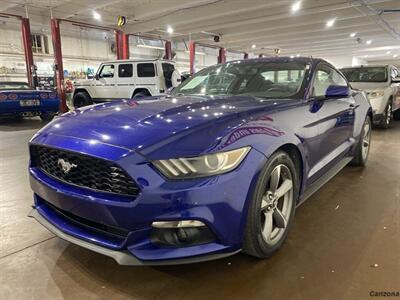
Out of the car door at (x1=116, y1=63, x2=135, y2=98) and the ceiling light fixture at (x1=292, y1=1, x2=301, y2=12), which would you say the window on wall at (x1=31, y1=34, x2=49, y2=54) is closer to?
the car door at (x1=116, y1=63, x2=135, y2=98)

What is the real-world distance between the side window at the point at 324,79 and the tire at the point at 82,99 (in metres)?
9.29

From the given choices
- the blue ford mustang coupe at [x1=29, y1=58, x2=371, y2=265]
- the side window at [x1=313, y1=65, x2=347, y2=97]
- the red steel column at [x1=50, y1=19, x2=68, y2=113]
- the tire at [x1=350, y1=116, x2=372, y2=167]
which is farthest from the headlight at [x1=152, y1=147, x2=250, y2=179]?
the red steel column at [x1=50, y1=19, x2=68, y2=113]

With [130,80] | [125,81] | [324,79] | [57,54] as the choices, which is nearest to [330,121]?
[324,79]

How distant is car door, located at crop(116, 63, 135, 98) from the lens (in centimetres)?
992

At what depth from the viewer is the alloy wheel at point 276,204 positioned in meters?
1.88

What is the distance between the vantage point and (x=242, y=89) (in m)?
2.72

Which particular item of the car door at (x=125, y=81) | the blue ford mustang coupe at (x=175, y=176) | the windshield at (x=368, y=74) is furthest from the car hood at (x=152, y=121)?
the car door at (x=125, y=81)

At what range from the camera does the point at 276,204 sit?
197 centimetres

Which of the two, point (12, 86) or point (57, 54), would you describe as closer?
point (12, 86)

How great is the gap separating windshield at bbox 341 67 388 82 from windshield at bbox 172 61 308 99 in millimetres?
4975

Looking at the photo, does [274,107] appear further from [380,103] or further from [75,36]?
[75,36]

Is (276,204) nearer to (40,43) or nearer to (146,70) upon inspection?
(146,70)

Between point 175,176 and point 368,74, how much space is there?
271 inches

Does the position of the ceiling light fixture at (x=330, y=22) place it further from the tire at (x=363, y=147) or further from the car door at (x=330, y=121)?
the car door at (x=330, y=121)
